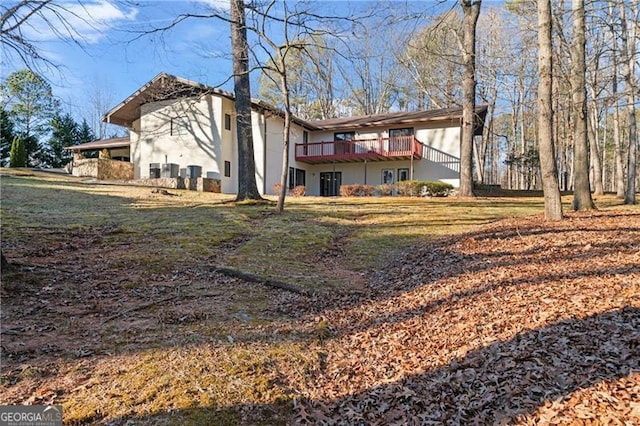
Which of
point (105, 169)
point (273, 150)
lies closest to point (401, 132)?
point (273, 150)

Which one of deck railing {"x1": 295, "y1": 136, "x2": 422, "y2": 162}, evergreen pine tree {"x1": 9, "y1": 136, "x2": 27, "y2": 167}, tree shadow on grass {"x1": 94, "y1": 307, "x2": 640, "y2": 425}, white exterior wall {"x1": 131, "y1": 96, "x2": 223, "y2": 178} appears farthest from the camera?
evergreen pine tree {"x1": 9, "y1": 136, "x2": 27, "y2": 167}

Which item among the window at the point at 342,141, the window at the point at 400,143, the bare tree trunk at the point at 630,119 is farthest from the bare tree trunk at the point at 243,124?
the bare tree trunk at the point at 630,119

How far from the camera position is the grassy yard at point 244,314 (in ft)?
9.54

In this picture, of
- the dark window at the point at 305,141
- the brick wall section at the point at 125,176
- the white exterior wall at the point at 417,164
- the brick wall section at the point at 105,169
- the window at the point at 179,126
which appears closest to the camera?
the brick wall section at the point at 125,176

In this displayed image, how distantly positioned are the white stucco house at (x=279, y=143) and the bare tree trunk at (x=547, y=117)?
1313 cm

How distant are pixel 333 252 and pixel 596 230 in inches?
201

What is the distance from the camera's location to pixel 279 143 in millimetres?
23766

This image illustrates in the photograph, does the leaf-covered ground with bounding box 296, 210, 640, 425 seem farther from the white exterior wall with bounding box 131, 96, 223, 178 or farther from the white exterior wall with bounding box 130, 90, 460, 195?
the white exterior wall with bounding box 131, 96, 223, 178

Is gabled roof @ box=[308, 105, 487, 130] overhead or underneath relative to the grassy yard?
overhead

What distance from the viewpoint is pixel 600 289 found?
13.8ft

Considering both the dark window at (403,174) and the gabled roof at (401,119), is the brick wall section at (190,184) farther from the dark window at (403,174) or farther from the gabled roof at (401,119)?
the dark window at (403,174)

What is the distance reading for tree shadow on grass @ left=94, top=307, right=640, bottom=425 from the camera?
2561 millimetres

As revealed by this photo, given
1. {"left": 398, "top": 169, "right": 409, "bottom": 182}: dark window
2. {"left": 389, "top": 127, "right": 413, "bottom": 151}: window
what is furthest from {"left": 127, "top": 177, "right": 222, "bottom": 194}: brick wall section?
{"left": 398, "top": 169, "right": 409, "bottom": 182}: dark window

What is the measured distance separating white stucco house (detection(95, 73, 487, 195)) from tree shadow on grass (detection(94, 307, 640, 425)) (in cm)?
1808
